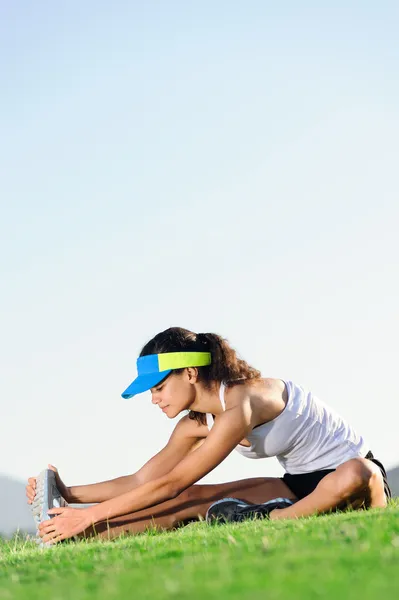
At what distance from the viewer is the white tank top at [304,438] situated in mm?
5945

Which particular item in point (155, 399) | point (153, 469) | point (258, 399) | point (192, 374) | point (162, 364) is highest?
point (162, 364)

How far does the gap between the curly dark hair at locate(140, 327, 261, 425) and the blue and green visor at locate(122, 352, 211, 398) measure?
0.04 metres

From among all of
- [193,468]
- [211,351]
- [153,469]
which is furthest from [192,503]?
[211,351]

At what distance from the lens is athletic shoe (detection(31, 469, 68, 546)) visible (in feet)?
19.2

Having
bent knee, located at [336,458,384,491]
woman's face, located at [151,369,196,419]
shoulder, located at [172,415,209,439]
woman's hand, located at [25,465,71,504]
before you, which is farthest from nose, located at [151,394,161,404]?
bent knee, located at [336,458,384,491]

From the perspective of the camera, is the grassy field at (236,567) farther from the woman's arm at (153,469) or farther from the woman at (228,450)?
the woman's arm at (153,469)

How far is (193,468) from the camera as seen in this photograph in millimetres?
5598

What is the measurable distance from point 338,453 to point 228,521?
36.4 inches

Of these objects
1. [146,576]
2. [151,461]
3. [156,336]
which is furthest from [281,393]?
[146,576]

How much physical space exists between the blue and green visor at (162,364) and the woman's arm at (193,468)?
52 cm

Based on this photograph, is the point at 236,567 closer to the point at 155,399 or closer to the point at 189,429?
the point at 155,399

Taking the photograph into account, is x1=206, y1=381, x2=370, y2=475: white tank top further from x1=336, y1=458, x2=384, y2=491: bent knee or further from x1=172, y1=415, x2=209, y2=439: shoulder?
x1=336, y1=458, x2=384, y2=491: bent knee

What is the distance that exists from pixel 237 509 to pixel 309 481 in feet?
1.82

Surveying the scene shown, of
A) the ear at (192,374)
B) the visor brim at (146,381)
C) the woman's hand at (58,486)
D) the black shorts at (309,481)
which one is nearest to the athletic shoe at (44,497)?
the woman's hand at (58,486)
